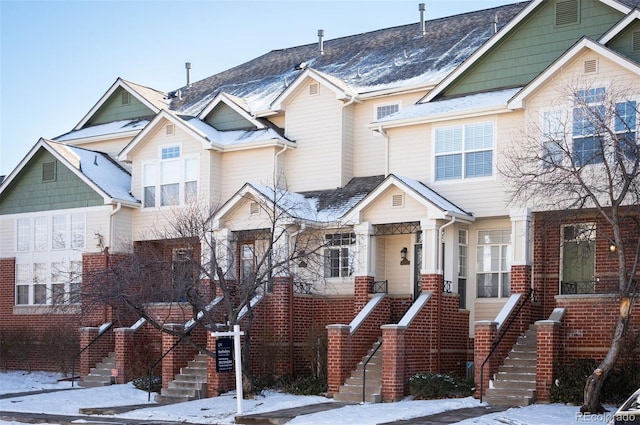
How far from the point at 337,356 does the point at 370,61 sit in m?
12.2

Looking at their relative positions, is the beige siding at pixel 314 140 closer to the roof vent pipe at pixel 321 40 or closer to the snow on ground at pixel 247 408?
the roof vent pipe at pixel 321 40

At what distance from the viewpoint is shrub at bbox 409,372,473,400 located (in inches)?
914

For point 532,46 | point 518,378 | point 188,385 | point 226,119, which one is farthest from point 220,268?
point 532,46

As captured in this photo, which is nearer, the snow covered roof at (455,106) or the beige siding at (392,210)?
the beige siding at (392,210)

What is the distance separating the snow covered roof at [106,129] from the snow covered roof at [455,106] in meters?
10.6

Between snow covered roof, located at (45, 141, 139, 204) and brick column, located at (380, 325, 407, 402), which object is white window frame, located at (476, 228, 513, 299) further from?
snow covered roof, located at (45, 141, 139, 204)

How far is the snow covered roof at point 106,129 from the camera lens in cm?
3497

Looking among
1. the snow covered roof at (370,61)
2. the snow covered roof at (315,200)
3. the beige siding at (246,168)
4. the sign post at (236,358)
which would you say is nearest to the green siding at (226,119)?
the snow covered roof at (370,61)

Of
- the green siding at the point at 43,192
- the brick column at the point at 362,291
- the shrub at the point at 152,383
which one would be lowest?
the shrub at the point at 152,383

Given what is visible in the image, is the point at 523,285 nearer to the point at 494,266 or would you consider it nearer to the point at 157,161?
the point at 494,266

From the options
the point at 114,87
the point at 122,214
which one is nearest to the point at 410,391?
the point at 122,214

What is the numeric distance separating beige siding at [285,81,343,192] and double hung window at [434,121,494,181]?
13.6 ft

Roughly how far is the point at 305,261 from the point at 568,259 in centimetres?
713

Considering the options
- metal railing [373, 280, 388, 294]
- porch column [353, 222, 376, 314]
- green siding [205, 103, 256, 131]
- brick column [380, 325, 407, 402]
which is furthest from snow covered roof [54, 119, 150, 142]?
brick column [380, 325, 407, 402]
